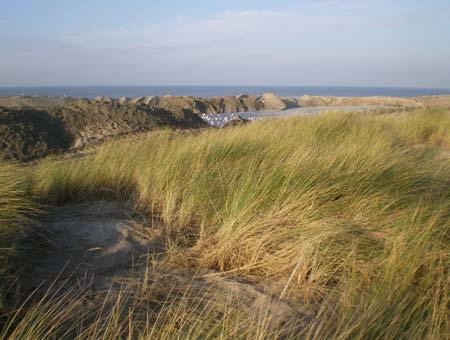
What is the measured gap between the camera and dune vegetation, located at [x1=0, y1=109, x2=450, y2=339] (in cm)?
150

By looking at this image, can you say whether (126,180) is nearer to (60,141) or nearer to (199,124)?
(60,141)

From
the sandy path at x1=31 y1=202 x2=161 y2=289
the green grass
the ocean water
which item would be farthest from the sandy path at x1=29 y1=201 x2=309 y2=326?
the ocean water

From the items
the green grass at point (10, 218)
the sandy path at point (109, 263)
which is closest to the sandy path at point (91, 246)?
the sandy path at point (109, 263)

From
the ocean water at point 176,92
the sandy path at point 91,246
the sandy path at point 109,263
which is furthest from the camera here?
the ocean water at point 176,92

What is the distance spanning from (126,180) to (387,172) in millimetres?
2163

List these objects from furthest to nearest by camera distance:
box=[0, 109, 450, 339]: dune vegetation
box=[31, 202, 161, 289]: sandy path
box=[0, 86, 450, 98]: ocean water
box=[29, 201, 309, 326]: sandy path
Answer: box=[0, 86, 450, 98]: ocean water < box=[31, 202, 161, 289]: sandy path < box=[29, 201, 309, 326]: sandy path < box=[0, 109, 450, 339]: dune vegetation

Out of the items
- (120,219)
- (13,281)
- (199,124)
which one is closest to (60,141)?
(199,124)

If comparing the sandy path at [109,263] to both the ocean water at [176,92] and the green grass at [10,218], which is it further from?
the ocean water at [176,92]

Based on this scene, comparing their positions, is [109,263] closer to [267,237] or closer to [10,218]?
[10,218]

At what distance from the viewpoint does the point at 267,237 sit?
7.09 feet

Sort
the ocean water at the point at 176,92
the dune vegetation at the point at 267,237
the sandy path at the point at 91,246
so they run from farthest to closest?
the ocean water at the point at 176,92
the sandy path at the point at 91,246
the dune vegetation at the point at 267,237

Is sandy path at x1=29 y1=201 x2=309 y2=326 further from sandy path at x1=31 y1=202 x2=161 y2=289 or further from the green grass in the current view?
the green grass

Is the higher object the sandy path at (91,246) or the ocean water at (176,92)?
the ocean water at (176,92)

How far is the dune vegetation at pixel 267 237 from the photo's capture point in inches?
59.1
